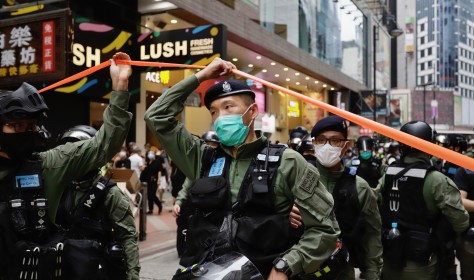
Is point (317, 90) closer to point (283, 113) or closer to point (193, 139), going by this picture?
point (283, 113)

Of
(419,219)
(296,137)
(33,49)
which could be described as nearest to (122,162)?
(33,49)

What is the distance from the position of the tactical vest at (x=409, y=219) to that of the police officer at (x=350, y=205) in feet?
1.29

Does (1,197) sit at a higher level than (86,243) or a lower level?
higher

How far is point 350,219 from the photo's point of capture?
3770 millimetres

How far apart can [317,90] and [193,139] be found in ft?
111

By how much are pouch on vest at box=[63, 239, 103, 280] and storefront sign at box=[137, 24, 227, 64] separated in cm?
1058

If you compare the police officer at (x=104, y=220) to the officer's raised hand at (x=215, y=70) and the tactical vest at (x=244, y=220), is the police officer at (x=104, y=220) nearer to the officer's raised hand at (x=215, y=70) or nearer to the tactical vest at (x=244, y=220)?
the tactical vest at (x=244, y=220)

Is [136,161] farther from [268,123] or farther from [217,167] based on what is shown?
[268,123]

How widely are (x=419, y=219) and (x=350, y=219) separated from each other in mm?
754

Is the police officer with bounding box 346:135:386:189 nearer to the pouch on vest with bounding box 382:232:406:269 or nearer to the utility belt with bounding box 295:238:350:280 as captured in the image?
the pouch on vest with bounding box 382:232:406:269

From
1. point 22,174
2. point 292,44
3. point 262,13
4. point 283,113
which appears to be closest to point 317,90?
point 283,113

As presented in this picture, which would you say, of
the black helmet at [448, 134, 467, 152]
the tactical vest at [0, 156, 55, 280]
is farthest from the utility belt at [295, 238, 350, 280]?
the black helmet at [448, 134, 467, 152]

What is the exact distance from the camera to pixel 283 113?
106 feet

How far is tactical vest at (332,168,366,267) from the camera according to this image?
3766 millimetres
